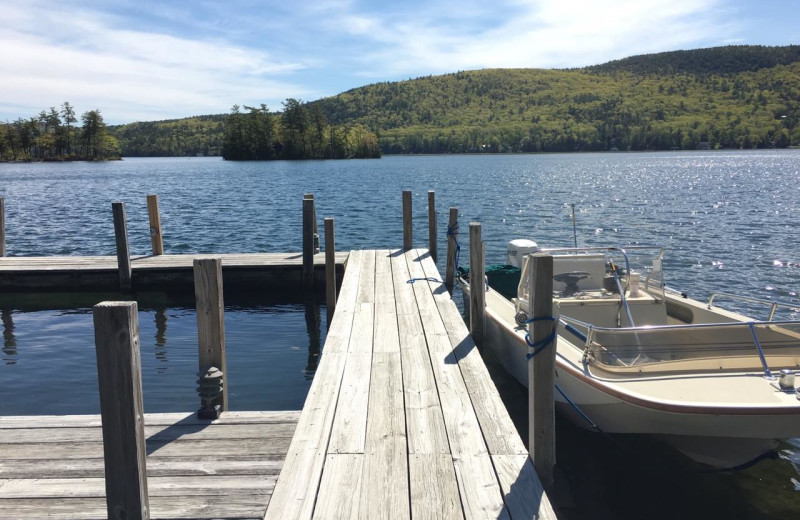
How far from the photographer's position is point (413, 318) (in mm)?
7082

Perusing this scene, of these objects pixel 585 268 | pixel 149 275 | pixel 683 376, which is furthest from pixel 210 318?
pixel 149 275

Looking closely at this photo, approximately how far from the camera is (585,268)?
8.05m

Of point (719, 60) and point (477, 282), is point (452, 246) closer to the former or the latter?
point (477, 282)

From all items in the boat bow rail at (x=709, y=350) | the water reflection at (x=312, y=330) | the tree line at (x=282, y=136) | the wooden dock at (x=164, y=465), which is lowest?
the water reflection at (x=312, y=330)

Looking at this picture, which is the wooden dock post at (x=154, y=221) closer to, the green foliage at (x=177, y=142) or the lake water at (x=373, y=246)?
the lake water at (x=373, y=246)

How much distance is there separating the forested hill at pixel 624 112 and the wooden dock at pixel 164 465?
147 metres

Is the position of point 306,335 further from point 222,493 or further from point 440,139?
point 440,139

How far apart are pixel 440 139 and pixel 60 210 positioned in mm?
139269

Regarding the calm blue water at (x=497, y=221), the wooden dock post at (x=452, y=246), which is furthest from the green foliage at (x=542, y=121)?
the wooden dock post at (x=452, y=246)

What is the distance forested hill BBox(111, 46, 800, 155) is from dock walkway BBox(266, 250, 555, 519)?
145863 millimetres

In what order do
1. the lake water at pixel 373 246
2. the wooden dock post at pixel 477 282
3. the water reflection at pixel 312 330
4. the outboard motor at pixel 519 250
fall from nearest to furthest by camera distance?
the lake water at pixel 373 246 → the wooden dock post at pixel 477 282 → the water reflection at pixel 312 330 → the outboard motor at pixel 519 250

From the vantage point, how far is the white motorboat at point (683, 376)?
492 centimetres

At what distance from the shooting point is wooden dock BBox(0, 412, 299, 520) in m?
3.53

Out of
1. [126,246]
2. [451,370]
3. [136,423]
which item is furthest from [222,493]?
[126,246]
